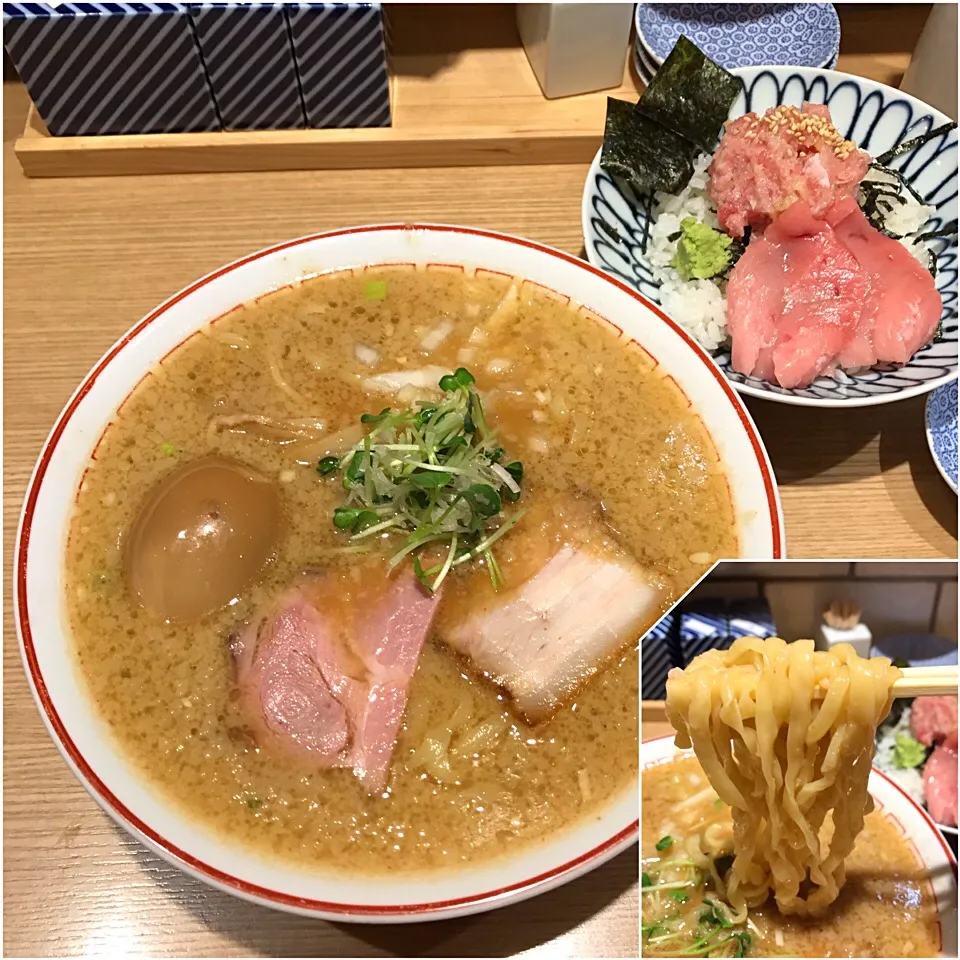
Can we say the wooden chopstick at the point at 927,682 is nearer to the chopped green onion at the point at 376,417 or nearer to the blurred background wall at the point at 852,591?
the blurred background wall at the point at 852,591

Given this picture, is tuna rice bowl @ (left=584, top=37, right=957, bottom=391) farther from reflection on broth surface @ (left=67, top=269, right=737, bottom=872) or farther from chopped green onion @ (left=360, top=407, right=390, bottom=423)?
chopped green onion @ (left=360, top=407, right=390, bottom=423)

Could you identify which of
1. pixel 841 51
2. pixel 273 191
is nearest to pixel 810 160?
pixel 841 51

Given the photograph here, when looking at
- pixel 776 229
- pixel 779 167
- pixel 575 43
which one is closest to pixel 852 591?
pixel 776 229

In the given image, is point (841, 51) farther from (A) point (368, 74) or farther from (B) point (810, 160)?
(A) point (368, 74)

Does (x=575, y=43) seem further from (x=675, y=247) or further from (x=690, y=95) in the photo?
(x=675, y=247)

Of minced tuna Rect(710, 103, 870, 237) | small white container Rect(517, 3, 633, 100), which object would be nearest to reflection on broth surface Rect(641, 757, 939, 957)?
minced tuna Rect(710, 103, 870, 237)

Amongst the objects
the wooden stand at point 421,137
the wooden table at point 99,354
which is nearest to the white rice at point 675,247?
the wooden table at point 99,354
